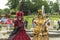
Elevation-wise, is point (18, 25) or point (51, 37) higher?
point (18, 25)

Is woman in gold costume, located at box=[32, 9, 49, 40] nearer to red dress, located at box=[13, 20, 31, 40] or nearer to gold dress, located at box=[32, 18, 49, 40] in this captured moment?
gold dress, located at box=[32, 18, 49, 40]

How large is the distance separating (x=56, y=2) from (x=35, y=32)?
74436 millimetres

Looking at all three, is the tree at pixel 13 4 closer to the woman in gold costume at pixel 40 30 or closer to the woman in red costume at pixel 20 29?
the woman in gold costume at pixel 40 30

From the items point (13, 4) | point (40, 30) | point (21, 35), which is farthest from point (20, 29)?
point (13, 4)

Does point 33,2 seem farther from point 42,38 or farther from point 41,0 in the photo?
point 42,38

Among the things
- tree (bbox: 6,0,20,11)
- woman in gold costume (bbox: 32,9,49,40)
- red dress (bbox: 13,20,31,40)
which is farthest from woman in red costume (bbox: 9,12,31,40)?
tree (bbox: 6,0,20,11)

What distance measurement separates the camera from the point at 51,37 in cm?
1873

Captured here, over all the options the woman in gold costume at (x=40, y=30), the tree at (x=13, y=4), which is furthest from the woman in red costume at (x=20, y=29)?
the tree at (x=13, y=4)

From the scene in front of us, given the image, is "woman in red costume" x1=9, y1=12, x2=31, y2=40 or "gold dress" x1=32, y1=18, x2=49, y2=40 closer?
"woman in red costume" x1=9, y1=12, x2=31, y2=40

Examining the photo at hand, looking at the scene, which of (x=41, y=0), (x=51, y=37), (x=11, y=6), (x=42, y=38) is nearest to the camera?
(x=42, y=38)

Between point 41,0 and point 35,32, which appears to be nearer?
point 35,32

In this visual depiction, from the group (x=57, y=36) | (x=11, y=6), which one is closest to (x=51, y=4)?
(x=11, y=6)

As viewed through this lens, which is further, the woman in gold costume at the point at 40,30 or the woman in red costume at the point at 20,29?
the woman in gold costume at the point at 40,30

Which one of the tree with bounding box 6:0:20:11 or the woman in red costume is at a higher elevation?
the woman in red costume
